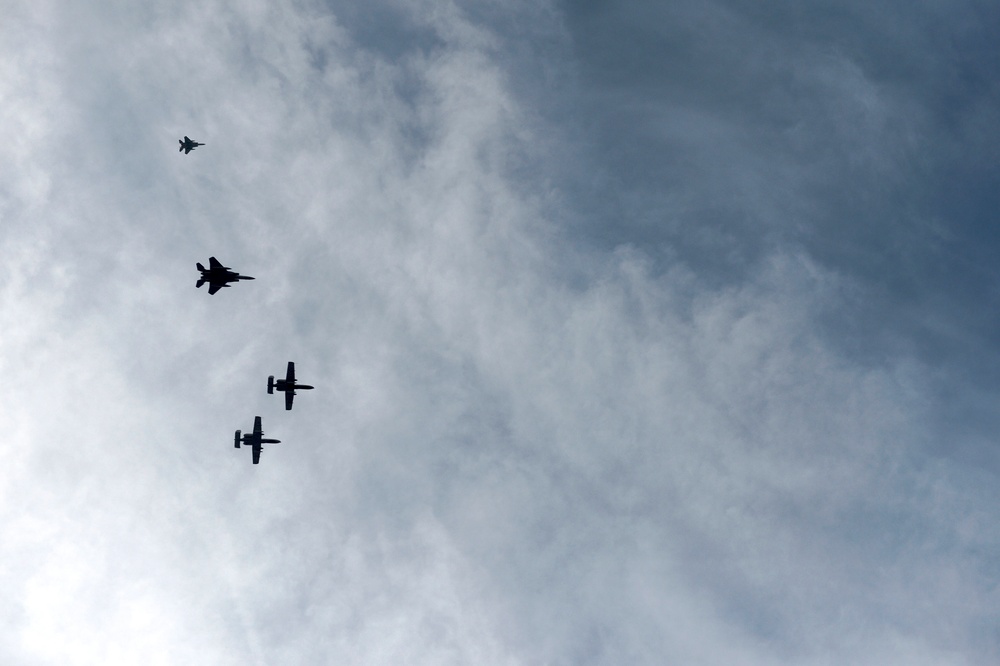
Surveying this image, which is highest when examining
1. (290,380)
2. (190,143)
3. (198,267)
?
(190,143)

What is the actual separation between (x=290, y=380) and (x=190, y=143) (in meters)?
103

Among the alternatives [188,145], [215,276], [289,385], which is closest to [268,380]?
[289,385]

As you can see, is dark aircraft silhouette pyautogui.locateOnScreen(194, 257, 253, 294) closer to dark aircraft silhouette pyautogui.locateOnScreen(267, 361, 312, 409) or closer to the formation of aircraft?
the formation of aircraft

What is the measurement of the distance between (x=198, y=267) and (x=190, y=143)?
72447mm

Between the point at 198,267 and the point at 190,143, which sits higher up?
the point at 190,143

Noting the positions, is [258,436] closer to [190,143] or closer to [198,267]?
[198,267]

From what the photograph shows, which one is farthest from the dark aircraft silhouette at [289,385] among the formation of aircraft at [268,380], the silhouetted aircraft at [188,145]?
the silhouetted aircraft at [188,145]

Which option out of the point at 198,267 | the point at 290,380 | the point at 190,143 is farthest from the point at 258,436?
the point at 190,143

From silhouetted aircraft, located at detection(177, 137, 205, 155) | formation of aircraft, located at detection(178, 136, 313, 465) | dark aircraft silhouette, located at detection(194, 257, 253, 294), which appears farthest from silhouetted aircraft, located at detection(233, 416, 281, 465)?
silhouetted aircraft, located at detection(177, 137, 205, 155)

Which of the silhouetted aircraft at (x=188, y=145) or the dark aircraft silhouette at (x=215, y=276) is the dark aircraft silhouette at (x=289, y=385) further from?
the silhouetted aircraft at (x=188, y=145)

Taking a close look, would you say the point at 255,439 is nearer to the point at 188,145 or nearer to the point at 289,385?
the point at 289,385

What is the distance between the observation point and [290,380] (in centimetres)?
15025

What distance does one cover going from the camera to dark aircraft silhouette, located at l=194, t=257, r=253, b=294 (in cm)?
14775

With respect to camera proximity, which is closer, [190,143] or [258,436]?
[258,436]
